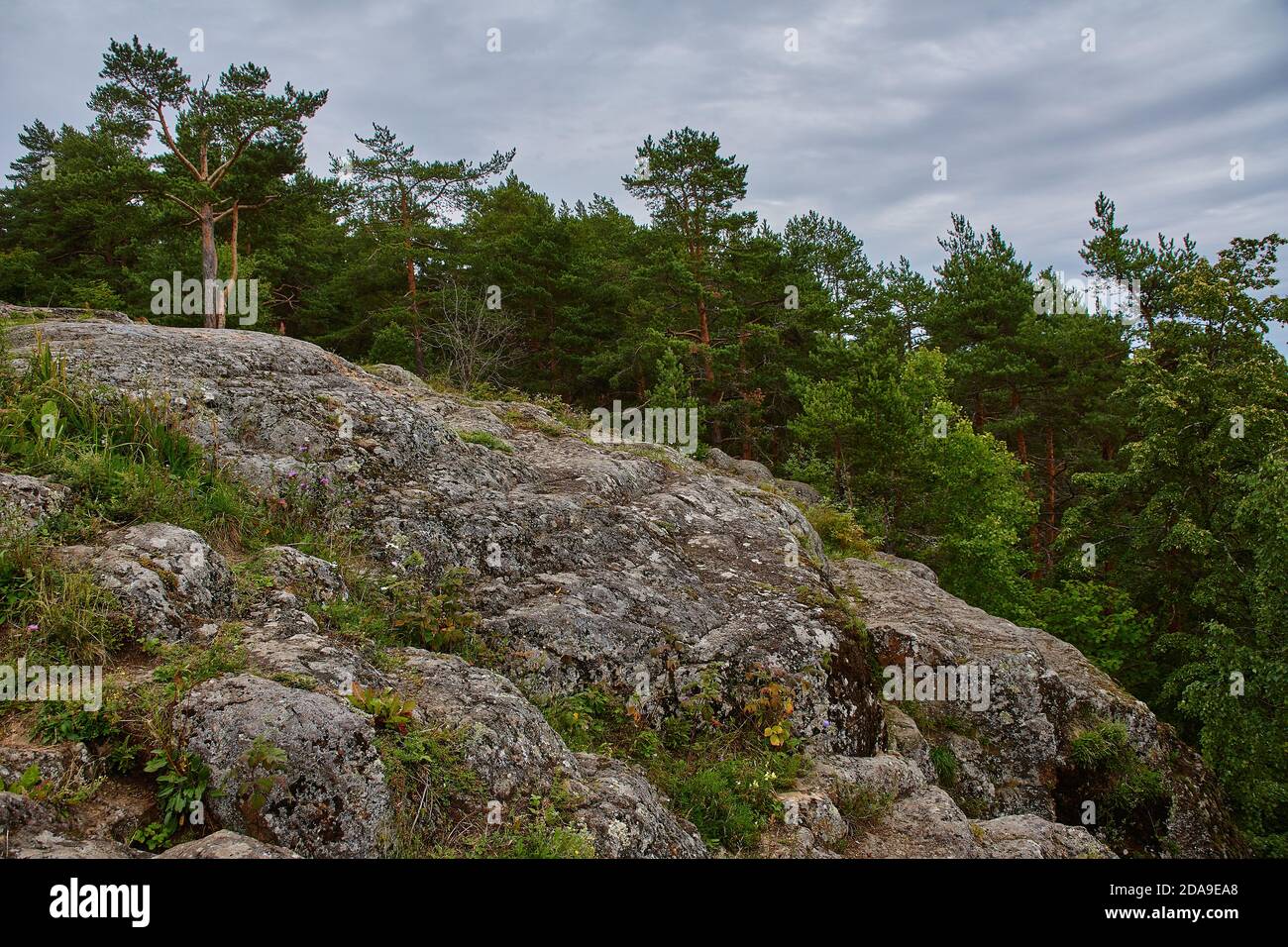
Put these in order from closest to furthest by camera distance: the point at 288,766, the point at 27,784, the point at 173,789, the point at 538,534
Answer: the point at 27,784 → the point at 173,789 → the point at 288,766 → the point at 538,534

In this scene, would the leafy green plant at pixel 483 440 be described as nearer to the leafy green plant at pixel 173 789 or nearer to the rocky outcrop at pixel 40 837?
the leafy green plant at pixel 173 789

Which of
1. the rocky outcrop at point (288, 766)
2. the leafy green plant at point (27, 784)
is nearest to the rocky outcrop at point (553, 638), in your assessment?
the rocky outcrop at point (288, 766)

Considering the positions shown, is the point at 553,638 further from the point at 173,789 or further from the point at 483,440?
the point at 483,440

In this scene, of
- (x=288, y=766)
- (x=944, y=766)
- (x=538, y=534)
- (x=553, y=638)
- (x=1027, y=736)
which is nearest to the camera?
(x=288, y=766)

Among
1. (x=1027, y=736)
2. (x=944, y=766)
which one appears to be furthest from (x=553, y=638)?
(x=1027, y=736)

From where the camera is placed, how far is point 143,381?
7.09 metres

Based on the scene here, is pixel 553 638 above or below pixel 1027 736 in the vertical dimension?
above

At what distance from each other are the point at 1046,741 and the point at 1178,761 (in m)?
3.44

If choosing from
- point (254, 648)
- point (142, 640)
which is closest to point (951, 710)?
point (254, 648)

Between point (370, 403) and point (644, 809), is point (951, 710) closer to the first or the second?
point (644, 809)

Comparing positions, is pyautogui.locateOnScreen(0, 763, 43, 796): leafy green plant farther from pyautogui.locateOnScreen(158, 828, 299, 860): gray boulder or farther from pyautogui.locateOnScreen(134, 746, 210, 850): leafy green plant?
pyautogui.locateOnScreen(158, 828, 299, 860): gray boulder

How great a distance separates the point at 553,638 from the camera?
651 centimetres

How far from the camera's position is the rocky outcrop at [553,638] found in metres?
3.96

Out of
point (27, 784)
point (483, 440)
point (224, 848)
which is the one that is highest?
point (483, 440)
